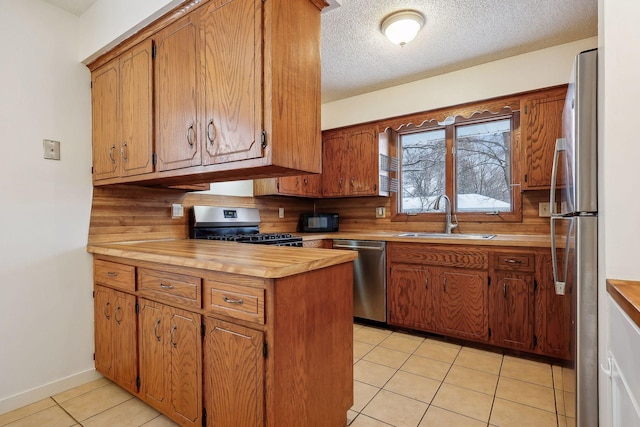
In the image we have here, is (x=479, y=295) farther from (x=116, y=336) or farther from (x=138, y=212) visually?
(x=138, y=212)

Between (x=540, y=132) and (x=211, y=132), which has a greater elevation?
(x=540, y=132)

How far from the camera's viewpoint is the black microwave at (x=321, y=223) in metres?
3.62

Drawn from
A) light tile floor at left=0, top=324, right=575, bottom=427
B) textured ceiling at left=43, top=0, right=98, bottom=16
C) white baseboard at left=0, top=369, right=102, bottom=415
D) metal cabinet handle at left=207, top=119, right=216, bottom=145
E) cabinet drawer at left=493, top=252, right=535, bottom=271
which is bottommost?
light tile floor at left=0, top=324, right=575, bottom=427

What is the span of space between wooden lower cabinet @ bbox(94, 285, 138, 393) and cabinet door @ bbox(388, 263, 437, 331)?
2.05 metres

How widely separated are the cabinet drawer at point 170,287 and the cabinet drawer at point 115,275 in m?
0.10

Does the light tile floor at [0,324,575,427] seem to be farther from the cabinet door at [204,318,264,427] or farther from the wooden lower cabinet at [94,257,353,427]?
the cabinet door at [204,318,264,427]

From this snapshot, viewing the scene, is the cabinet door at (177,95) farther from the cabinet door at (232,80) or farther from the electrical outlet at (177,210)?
the electrical outlet at (177,210)

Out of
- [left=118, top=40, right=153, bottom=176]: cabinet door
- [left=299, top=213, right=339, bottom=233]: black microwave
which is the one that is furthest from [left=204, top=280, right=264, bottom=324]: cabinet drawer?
[left=299, top=213, right=339, bottom=233]: black microwave

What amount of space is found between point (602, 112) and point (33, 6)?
119 inches

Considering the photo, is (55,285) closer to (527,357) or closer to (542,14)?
(527,357)

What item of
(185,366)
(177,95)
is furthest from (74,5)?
(185,366)

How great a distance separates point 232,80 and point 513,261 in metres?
2.29

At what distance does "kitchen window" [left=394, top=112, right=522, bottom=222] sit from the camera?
2.97m

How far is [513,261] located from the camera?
93.3 inches
